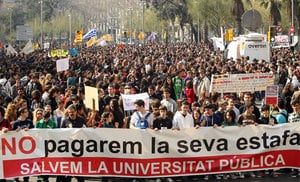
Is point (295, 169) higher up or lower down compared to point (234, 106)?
lower down

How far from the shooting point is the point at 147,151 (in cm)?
1037

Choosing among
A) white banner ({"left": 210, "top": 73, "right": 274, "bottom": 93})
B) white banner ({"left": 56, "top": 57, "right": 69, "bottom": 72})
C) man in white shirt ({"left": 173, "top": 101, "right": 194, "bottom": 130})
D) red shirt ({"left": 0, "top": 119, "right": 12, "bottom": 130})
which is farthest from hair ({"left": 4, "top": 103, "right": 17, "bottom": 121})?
white banner ({"left": 56, "top": 57, "right": 69, "bottom": 72})

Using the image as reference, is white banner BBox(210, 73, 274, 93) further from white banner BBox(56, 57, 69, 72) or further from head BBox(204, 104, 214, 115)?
white banner BBox(56, 57, 69, 72)

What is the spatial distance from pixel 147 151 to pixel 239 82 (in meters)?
5.11

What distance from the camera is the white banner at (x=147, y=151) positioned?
33.2 ft

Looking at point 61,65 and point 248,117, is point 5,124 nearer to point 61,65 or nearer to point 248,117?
point 248,117

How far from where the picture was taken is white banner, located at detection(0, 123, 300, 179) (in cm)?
1012

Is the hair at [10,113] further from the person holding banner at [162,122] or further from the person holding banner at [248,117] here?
the person holding banner at [248,117]

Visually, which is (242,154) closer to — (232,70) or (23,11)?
(232,70)

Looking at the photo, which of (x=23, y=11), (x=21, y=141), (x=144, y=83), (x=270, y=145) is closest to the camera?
(x=21, y=141)

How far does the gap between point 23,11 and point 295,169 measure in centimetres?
13550

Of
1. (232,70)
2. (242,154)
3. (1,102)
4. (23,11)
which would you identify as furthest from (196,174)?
(23,11)

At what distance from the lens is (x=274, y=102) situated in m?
12.8

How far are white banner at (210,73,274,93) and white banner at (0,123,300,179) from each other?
3.92 metres
